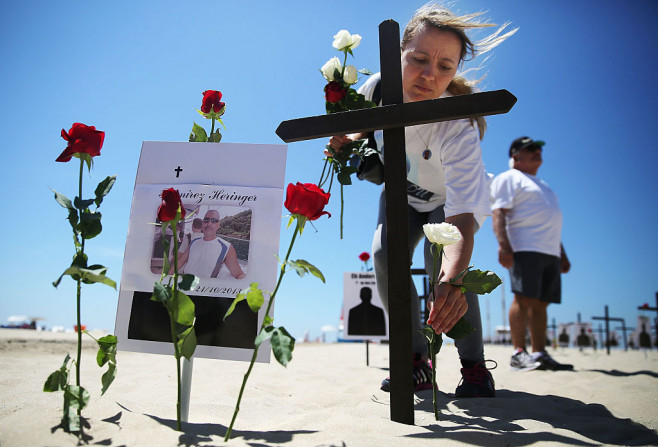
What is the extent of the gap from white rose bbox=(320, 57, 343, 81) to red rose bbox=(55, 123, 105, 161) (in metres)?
0.95

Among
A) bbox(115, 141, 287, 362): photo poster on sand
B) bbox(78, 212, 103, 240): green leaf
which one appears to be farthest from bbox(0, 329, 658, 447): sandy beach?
bbox(78, 212, 103, 240): green leaf

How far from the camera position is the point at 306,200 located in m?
1.15

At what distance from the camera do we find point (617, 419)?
69.5 inches

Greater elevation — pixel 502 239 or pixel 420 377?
pixel 502 239

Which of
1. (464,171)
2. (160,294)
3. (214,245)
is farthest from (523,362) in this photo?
(160,294)

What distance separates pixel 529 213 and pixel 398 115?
3053mm

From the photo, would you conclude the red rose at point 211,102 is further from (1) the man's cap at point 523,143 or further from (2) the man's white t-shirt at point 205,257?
(1) the man's cap at point 523,143

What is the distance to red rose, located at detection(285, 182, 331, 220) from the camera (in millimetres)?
1153

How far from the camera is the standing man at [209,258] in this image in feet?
4.90

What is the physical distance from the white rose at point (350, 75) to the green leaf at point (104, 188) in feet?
3.32

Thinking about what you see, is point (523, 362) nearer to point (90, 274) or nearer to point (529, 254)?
point (529, 254)

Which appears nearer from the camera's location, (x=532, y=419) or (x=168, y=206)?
(x=168, y=206)

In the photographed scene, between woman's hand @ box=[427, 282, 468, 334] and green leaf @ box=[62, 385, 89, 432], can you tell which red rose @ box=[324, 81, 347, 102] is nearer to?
woman's hand @ box=[427, 282, 468, 334]

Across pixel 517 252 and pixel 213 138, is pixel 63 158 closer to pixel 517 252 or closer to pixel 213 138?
pixel 213 138
